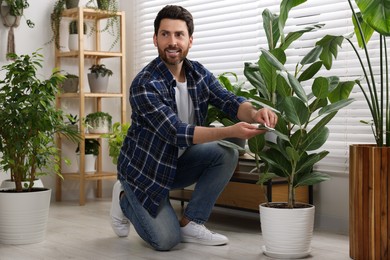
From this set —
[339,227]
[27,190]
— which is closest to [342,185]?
[339,227]

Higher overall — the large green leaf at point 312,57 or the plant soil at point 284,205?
the large green leaf at point 312,57

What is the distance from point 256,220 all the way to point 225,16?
1341 mm

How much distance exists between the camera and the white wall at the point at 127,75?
3703 mm

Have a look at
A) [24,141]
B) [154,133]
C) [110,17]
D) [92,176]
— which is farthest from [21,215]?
[110,17]

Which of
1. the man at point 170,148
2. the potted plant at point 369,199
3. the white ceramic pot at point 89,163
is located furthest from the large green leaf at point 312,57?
the white ceramic pot at point 89,163

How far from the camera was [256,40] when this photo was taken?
13.6 feet

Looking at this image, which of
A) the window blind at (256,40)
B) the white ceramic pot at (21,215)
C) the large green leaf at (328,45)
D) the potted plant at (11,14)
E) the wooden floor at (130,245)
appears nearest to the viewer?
the wooden floor at (130,245)

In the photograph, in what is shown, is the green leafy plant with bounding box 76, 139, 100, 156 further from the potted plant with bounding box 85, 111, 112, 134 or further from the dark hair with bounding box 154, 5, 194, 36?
the dark hair with bounding box 154, 5, 194, 36

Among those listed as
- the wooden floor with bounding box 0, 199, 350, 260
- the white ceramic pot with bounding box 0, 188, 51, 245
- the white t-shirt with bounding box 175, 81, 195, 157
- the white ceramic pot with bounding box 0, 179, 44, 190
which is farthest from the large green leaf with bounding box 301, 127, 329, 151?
the white ceramic pot with bounding box 0, 179, 44, 190

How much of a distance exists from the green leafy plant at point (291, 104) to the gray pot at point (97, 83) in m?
1.84

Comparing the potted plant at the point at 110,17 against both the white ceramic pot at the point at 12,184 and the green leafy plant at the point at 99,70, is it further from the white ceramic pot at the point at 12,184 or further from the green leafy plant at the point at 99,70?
the white ceramic pot at the point at 12,184

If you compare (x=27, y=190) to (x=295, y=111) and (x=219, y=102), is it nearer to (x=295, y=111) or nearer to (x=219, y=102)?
(x=219, y=102)

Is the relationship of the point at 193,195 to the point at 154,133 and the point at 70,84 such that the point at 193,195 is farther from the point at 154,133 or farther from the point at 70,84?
the point at 70,84

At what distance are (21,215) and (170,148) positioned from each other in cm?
80
